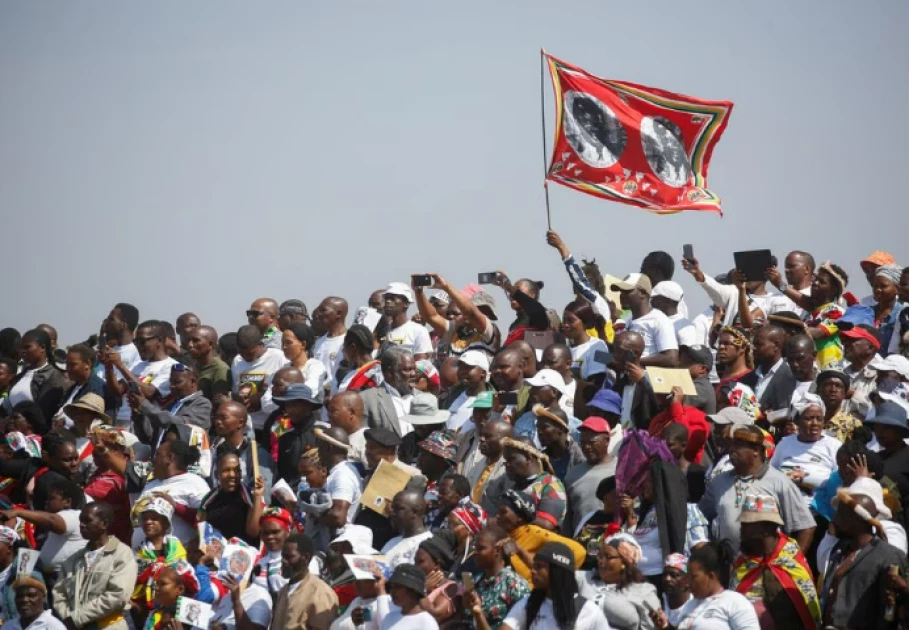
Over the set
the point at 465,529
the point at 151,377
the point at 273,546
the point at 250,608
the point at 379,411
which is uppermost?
the point at 151,377

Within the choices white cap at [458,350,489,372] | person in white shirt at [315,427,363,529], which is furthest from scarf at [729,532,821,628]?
white cap at [458,350,489,372]

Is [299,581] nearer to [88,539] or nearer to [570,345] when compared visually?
[88,539]

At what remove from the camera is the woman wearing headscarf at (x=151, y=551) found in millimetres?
12320

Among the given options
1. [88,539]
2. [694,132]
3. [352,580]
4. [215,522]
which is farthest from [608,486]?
[694,132]

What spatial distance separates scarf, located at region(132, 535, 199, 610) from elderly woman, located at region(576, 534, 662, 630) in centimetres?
358

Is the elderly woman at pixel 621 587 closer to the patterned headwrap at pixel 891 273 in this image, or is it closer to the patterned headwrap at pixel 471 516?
the patterned headwrap at pixel 471 516

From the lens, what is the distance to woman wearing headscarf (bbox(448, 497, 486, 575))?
11.2m

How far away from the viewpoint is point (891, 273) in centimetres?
1438

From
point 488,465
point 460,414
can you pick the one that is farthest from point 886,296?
point 488,465

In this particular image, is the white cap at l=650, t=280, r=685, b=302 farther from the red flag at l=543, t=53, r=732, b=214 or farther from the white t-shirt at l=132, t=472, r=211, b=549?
the white t-shirt at l=132, t=472, r=211, b=549

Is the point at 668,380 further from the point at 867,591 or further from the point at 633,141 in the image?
the point at 633,141

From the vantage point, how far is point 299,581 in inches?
446

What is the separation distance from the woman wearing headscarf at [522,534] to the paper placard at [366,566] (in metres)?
0.91

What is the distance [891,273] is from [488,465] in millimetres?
4750
